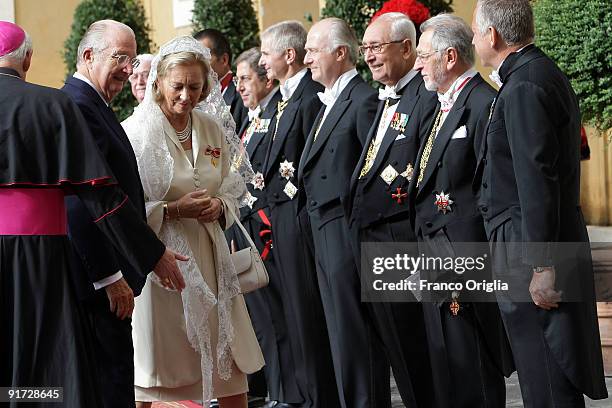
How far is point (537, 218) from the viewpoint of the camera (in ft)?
16.0

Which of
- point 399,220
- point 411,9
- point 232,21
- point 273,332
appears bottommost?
point 273,332

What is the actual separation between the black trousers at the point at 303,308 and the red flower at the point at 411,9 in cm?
138

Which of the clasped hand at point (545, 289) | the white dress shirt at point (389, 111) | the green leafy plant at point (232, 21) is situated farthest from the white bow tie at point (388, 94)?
the green leafy plant at point (232, 21)

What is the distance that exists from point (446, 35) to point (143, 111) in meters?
1.44

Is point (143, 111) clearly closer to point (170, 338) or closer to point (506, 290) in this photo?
point (170, 338)

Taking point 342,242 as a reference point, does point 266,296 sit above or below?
below

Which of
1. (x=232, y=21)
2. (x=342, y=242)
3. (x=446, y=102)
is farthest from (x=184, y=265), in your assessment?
(x=232, y=21)

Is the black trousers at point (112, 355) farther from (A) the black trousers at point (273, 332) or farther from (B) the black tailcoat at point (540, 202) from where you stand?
(A) the black trousers at point (273, 332)

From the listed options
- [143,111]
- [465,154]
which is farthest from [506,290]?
[143,111]

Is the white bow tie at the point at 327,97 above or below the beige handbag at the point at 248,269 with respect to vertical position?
above

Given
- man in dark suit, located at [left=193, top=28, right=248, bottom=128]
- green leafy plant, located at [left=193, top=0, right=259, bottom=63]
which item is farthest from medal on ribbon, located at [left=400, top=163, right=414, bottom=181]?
green leafy plant, located at [left=193, top=0, right=259, bottom=63]

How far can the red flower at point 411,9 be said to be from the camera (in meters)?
7.57

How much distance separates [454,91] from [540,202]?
3.71 feet

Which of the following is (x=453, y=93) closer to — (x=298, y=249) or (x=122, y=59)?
(x=122, y=59)
